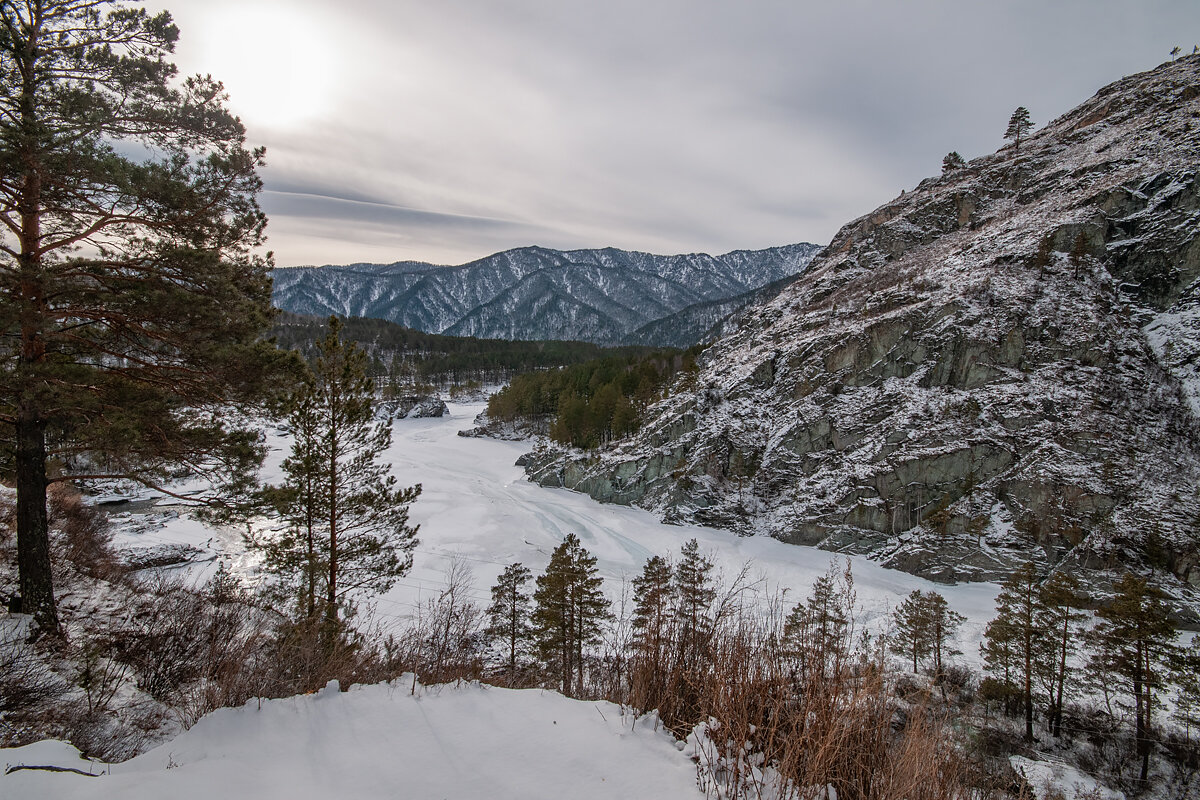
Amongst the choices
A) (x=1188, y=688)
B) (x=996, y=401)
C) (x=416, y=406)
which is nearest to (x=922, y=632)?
(x=1188, y=688)

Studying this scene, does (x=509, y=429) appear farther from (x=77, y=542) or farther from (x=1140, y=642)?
(x=1140, y=642)

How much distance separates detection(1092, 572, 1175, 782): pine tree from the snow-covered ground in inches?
211

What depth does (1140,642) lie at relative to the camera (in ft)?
42.7

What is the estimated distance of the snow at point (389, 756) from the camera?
2.57 meters

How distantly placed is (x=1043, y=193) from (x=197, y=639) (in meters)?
62.6

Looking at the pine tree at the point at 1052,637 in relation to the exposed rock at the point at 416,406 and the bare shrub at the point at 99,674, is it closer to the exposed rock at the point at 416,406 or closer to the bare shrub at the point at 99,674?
the bare shrub at the point at 99,674

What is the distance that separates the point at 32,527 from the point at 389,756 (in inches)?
A: 287

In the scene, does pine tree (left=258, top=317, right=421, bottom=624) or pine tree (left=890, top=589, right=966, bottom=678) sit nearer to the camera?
pine tree (left=258, top=317, right=421, bottom=624)

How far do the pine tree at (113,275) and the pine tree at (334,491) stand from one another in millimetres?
2455

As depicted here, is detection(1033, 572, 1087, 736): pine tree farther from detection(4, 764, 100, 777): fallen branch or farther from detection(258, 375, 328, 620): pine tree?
detection(4, 764, 100, 777): fallen branch

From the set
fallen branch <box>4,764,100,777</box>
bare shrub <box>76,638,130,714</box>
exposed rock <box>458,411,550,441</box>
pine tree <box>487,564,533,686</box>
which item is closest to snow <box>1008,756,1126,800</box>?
pine tree <box>487,564,533,686</box>

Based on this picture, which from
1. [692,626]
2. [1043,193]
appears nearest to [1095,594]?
[692,626]

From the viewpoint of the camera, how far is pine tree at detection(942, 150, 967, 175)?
59.7 meters

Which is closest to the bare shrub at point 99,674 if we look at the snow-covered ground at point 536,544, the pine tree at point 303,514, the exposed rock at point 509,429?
the pine tree at point 303,514
